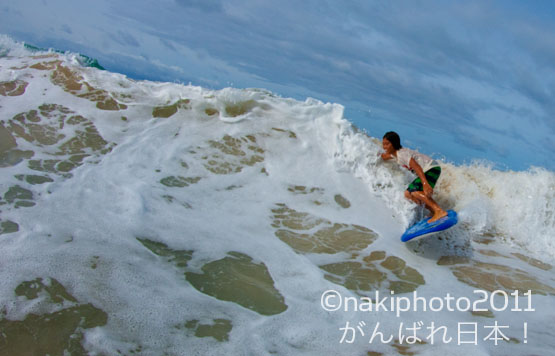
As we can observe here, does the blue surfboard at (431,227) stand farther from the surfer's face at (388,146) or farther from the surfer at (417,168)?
the surfer's face at (388,146)

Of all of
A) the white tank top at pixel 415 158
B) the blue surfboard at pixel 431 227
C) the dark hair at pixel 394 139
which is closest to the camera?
the blue surfboard at pixel 431 227

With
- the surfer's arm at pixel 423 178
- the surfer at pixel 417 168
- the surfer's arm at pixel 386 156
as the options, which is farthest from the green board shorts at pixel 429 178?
the surfer's arm at pixel 386 156

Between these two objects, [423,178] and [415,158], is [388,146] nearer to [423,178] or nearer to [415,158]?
[415,158]

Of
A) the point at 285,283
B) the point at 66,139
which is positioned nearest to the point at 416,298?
the point at 285,283

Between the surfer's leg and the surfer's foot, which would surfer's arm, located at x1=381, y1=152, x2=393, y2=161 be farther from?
the surfer's foot

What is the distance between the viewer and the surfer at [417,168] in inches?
241

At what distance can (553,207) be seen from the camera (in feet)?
24.9

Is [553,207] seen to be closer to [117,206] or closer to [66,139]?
[117,206]

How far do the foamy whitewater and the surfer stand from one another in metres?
0.28

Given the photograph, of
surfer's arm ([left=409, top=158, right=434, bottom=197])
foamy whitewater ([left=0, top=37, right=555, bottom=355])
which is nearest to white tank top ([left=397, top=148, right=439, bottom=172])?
surfer's arm ([left=409, top=158, right=434, bottom=197])

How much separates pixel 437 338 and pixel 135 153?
532 centimetres

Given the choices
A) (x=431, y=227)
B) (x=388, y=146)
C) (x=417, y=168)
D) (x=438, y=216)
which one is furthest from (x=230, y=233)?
(x=388, y=146)

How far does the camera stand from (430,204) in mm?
6066

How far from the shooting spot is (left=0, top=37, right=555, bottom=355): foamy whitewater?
10.4ft
